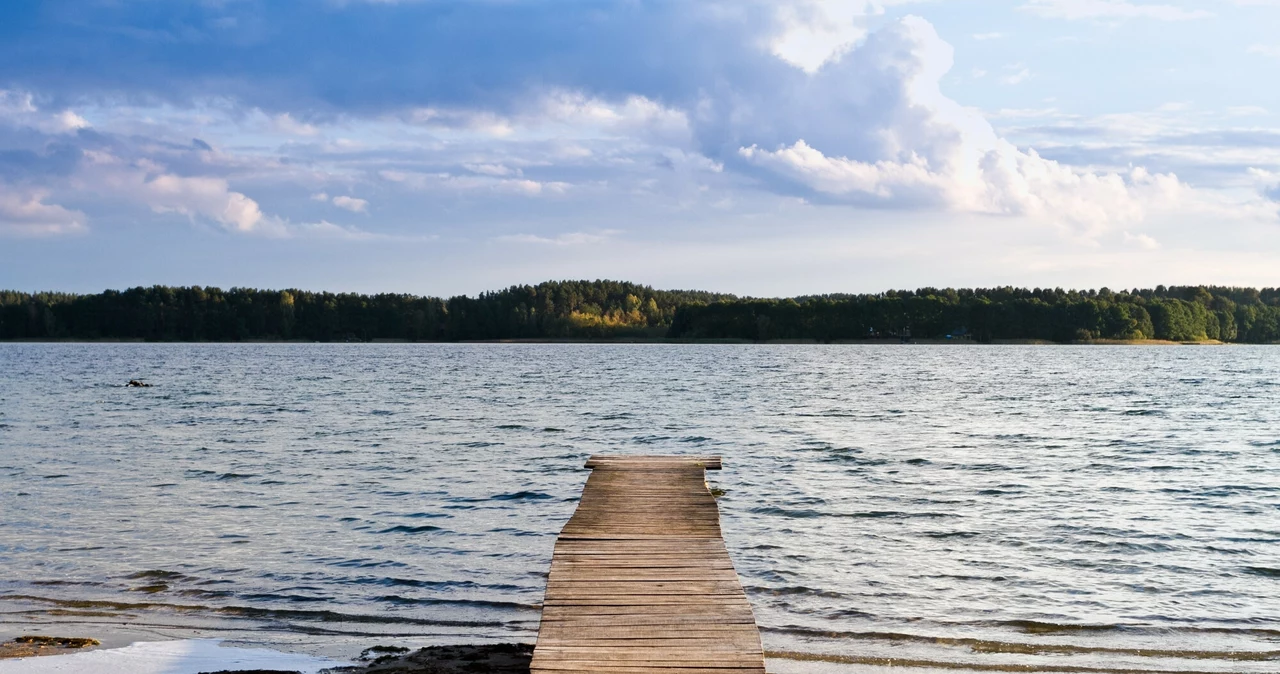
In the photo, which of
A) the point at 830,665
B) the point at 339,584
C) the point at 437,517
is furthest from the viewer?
the point at 437,517

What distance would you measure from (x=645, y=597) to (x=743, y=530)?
28.3ft

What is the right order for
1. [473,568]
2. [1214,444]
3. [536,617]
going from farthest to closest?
[1214,444] → [473,568] → [536,617]

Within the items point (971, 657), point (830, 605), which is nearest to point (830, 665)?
point (971, 657)

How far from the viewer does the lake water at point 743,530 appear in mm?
11508

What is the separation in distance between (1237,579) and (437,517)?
12.5 metres

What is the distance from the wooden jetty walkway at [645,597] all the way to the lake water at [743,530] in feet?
4.23

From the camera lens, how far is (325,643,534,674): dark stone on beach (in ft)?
30.5

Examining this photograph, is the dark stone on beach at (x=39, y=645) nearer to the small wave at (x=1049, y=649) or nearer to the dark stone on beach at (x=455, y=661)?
the dark stone on beach at (x=455, y=661)

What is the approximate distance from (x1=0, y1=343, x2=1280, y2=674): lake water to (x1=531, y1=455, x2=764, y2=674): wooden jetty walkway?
1.29 m

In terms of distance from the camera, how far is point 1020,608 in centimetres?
1236

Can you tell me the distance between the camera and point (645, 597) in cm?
898

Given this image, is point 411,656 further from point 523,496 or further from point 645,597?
point 523,496

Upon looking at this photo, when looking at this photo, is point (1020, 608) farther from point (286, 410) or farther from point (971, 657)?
point (286, 410)

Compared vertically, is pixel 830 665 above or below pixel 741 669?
below
